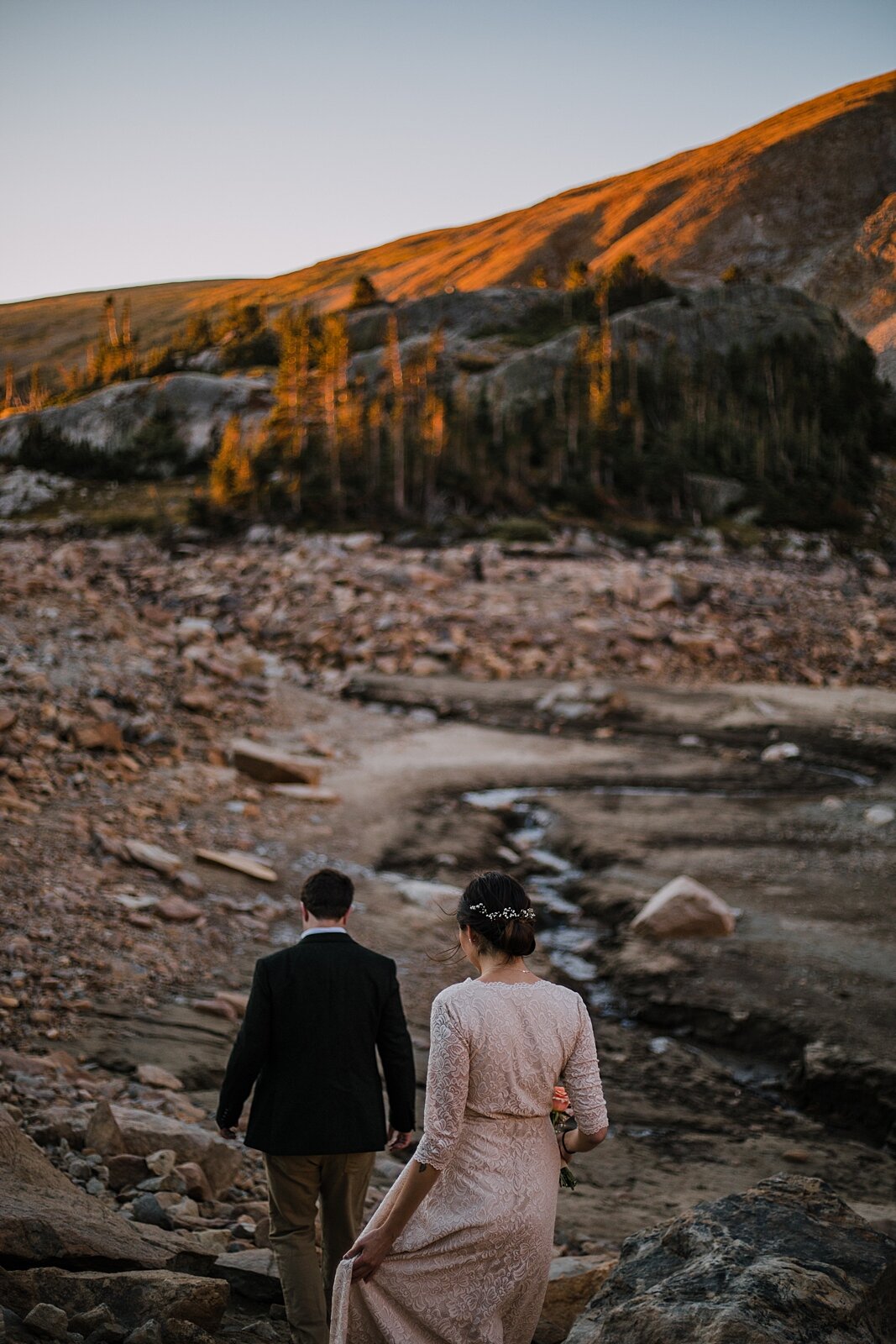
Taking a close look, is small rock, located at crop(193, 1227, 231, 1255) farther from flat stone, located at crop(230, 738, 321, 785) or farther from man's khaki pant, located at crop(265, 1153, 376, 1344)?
flat stone, located at crop(230, 738, 321, 785)

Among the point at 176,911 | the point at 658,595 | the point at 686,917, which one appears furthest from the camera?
the point at 658,595

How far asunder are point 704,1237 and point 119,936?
604 centimetres

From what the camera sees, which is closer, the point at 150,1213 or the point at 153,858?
the point at 150,1213

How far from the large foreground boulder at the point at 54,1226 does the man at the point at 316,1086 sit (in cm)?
47

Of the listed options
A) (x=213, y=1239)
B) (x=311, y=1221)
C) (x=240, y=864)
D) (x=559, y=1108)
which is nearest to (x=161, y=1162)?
(x=213, y=1239)

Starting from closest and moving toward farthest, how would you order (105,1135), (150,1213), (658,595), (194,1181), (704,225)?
1. (150,1213)
2. (194,1181)
3. (105,1135)
4. (658,595)
5. (704,225)

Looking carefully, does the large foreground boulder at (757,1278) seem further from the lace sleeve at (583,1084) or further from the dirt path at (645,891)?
the dirt path at (645,891)

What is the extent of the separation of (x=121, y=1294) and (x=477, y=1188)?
1206 millimetres

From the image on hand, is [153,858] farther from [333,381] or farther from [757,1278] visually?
[333,381]

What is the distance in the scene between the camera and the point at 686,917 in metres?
8.85

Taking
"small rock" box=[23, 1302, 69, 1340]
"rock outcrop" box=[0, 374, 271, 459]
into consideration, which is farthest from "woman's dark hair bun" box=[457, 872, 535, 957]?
"rock outcrop" box=[0, 374, 271, 459]

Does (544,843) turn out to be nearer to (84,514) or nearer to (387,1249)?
(387,1249)

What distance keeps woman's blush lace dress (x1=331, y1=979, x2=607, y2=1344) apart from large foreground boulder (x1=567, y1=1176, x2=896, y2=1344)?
0.35 m

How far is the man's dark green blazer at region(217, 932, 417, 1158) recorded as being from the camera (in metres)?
3.41
